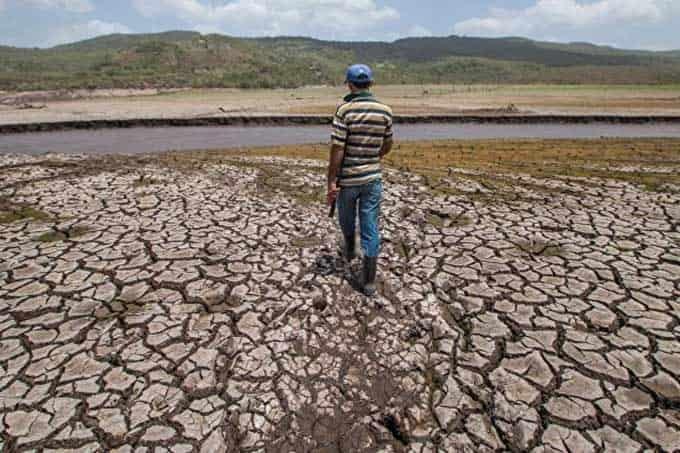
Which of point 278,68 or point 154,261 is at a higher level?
point 278,68

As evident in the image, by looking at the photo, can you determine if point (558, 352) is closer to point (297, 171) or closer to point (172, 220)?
point (172, 220)

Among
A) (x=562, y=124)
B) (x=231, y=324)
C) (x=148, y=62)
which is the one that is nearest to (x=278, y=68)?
(x=148, y=62)

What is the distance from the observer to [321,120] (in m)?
24.6

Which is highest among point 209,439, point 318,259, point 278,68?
point 278,68

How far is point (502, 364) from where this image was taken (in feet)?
10.9

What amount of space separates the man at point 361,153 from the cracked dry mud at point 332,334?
882 mm

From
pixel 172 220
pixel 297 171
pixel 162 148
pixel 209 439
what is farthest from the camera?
pixel 162 148

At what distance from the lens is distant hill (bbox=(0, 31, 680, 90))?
7294cm

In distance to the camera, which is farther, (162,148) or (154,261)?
(162,148)

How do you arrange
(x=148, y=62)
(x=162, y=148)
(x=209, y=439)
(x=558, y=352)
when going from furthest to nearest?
(x=148, y=62) < (x=162, y=148) < (x=558, y=352) < (x=209, y=439)

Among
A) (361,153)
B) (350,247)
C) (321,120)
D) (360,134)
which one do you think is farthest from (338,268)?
(321,120)

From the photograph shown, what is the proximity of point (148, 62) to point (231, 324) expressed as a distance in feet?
340

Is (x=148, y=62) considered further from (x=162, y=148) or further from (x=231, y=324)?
(x=231, y=324)

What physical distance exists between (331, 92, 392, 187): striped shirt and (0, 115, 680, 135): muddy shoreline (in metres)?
21.1
